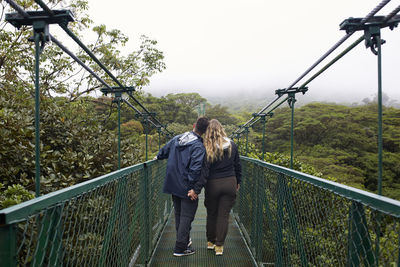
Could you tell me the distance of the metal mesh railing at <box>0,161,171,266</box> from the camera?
2.41ft

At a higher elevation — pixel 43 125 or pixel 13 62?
pixel 13 62

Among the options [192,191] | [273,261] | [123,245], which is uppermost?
[192,191]

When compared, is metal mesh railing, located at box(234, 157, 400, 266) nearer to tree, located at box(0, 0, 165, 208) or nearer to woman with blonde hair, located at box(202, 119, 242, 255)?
woman with blonde hair, located at box(202, 119, 242, 255)

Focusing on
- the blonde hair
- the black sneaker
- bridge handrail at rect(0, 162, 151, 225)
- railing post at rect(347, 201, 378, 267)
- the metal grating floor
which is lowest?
the metal grating floor

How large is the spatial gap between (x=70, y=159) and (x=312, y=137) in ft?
59.1

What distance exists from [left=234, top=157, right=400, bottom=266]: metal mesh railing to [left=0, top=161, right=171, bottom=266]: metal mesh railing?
0.90 meters

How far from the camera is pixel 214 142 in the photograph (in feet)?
8.00

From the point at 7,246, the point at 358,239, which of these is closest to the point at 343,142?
the point at 358,239

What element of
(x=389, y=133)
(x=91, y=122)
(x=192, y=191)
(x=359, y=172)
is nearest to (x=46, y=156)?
(x=91, y=122)

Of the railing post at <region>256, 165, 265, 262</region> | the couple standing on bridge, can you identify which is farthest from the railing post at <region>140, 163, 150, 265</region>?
the railing post at <region>256, 165, 265, 262</region>

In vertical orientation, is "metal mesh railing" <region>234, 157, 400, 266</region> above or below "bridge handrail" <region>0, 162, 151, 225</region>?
below

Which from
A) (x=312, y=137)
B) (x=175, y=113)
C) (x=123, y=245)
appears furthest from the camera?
(x=175, y=113)

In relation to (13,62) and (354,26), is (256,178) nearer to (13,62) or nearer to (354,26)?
(354,26)

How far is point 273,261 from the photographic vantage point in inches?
79.7
